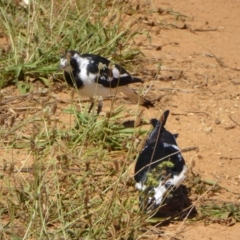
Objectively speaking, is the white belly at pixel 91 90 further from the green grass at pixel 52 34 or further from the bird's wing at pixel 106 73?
the green grass at pixel 52 34

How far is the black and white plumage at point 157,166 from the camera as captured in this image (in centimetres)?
566

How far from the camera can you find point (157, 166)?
19.0 ft

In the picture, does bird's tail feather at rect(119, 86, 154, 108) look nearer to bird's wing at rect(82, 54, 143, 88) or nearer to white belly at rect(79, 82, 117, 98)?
bird's wing at rect(82, 54, 143, 88)

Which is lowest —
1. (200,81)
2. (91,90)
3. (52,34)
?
(200,81)

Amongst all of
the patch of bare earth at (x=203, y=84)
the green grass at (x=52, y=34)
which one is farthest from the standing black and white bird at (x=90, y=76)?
the patch of bare earth at (x=203, y=84)

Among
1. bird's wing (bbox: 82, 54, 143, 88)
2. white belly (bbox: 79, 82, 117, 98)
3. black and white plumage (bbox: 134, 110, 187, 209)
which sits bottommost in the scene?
white belly (bbox: 79, 82, 117, 98)

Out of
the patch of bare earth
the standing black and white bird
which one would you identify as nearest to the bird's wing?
the standing black and white bird

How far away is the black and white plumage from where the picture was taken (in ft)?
18.6

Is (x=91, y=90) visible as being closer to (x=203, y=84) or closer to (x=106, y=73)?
(x=106, y=73)

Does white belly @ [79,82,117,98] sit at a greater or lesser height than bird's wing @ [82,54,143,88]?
lesser

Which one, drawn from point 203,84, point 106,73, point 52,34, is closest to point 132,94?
point 106,73

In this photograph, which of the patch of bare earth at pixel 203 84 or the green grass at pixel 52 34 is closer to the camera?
the patch of bare earth at pixel 203 84

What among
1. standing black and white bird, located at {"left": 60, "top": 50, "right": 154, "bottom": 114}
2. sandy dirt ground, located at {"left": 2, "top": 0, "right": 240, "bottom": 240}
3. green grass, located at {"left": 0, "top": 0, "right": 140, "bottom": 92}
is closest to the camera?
sandy dirt ground, located at {"left": 2, "top": 0, "right": 240, "bottom": 240}

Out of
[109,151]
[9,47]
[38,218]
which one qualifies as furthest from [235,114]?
[38,218]
